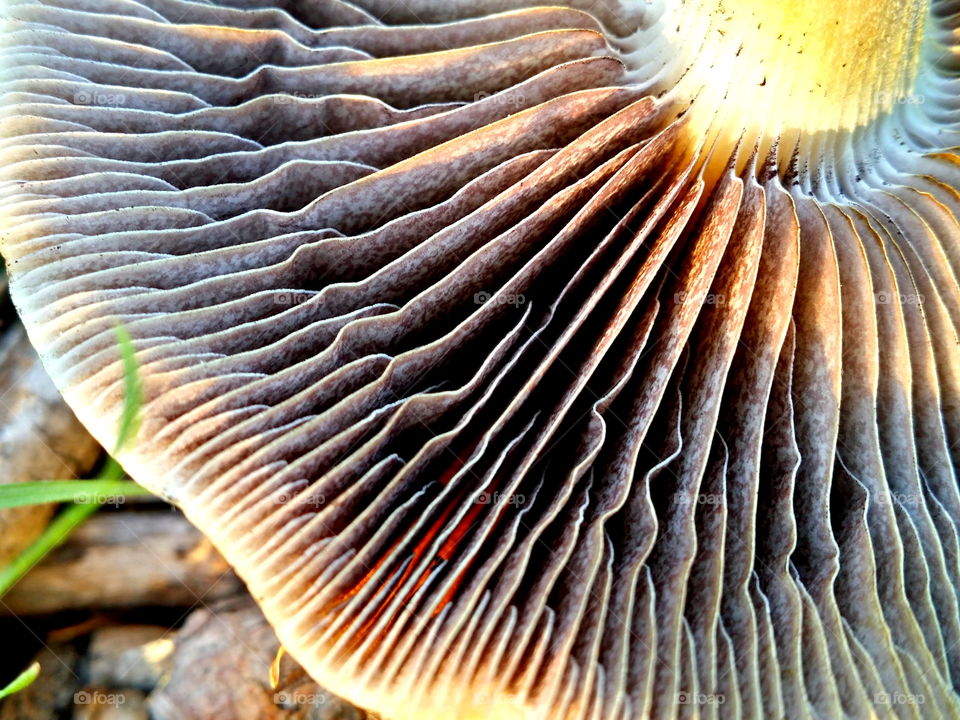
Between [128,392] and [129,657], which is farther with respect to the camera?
[129,657]

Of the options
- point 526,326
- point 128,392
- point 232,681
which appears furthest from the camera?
point 232,681

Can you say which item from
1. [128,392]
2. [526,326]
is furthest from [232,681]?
[526,326]

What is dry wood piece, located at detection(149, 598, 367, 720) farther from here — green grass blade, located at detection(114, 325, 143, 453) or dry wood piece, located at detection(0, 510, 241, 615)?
green grass blade, located at detection(114, 325, 143, 453)

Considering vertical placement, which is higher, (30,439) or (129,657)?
(30,439)

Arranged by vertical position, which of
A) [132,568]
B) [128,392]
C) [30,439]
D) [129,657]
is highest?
[128,392]

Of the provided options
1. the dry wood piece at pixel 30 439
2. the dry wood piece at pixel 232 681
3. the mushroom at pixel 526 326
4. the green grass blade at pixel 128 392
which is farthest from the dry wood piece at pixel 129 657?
the green grass blade at pixel 128 392

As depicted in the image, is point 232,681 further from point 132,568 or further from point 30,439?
point 30,439

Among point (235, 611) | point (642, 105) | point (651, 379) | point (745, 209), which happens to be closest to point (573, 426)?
point (651, 379)

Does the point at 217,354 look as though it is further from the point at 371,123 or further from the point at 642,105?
the point at 642,105
